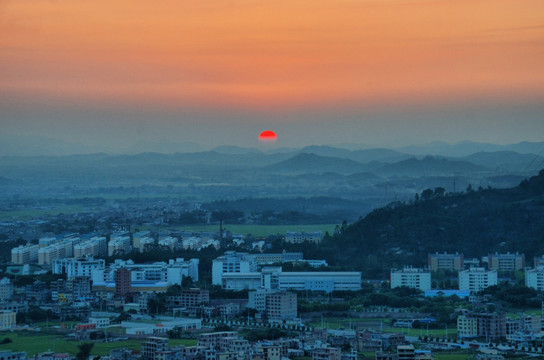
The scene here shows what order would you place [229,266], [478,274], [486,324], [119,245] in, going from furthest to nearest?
1. [119,245]
2. [229,266]
3. [478,274]
4. [486,324]

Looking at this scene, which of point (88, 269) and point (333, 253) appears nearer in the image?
point (88, 269)

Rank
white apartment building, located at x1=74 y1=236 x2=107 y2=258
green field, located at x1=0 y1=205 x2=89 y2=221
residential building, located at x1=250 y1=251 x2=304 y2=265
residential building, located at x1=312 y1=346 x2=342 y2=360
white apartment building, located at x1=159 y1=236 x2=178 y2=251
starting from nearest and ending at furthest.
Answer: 1. residential building, located at x1=312 y1=346 x2=342 y2=360
2. residential building, located at x1=250 y1=251 x2=304 y2=265
3. white apartment building, located at x1=74 y1=236 x2=107 y2=258
4. white apartment building, located at x1=159 y1=236 x2=178 y2=251
5. green field, located at x1=0 y1=205 x2=89 y2=221

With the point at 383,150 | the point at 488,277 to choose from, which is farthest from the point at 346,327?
the point at 383,150

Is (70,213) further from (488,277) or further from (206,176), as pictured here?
(206,176)

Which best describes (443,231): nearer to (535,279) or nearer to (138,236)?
(535,279)

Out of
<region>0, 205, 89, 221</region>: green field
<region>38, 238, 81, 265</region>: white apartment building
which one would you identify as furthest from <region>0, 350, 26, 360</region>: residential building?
<region>0, 205, 89, 221</region>: green field

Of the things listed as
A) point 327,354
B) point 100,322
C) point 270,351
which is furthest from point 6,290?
point 327,354

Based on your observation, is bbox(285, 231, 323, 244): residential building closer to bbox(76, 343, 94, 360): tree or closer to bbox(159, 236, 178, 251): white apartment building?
bbox(159, 236, 178, 251): white apartment building
